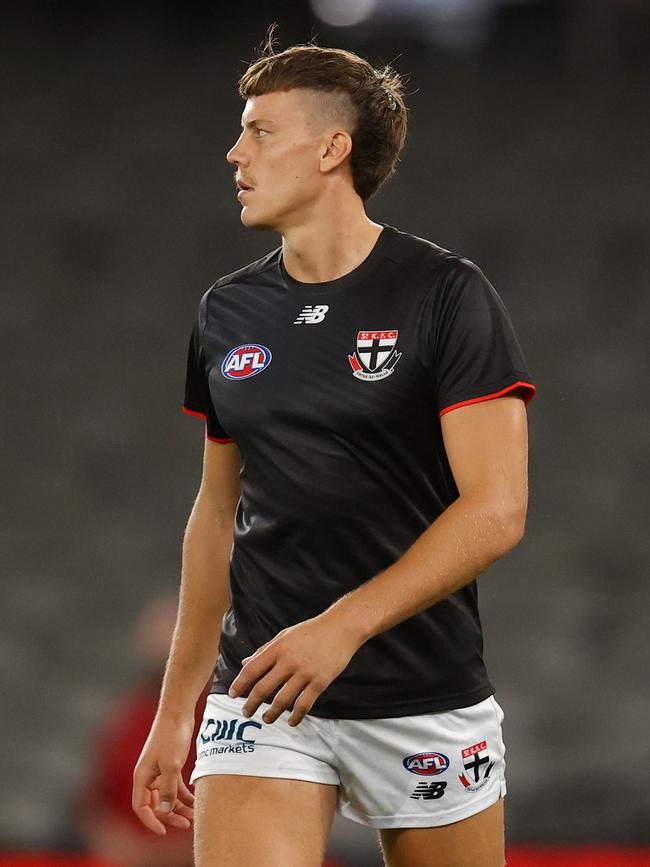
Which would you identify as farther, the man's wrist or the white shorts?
the white shorts

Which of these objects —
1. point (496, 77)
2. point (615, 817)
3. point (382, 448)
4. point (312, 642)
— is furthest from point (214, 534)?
point (496, 77)

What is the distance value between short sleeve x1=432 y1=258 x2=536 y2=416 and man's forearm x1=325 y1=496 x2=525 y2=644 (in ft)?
0.58

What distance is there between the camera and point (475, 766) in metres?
2.12

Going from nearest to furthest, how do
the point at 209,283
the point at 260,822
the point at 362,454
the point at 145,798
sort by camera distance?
the point at 260,822, the point at 362,454, the point at 145,798, the point at 209,283

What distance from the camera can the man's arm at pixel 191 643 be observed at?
2.16 meters

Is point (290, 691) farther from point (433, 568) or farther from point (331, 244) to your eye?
point (331, 244)

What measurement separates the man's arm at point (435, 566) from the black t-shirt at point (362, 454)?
0.28 ft

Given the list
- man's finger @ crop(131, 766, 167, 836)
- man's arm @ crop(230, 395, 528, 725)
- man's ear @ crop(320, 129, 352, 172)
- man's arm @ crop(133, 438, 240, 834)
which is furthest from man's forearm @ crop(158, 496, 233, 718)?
man's ear @ crop(320, 129, 352, 172)

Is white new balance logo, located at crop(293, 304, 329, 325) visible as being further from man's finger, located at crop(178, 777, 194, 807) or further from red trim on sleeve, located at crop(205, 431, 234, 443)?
man's finger, located at crop(178, 777, 194, 807)

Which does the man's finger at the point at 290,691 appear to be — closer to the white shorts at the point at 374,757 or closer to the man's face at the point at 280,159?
the white shorts at the point at 374,757

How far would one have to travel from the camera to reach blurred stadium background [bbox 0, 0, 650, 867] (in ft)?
18.4

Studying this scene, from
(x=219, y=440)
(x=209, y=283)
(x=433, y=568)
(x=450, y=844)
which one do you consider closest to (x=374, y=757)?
(x=450, y=844)

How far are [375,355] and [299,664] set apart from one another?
57 centimetres

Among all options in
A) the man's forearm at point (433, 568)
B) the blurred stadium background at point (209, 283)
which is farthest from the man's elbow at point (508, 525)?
the blurred stadium background at point (209, 283)
